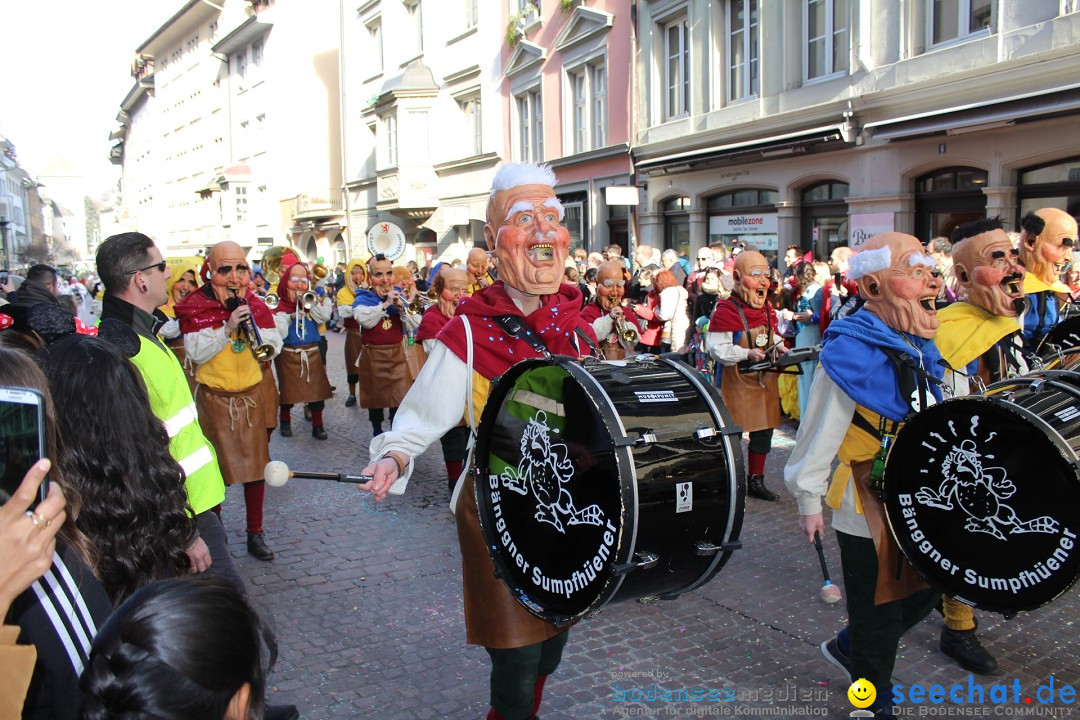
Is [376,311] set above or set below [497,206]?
below

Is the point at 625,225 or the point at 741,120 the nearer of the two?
the point at 741,120

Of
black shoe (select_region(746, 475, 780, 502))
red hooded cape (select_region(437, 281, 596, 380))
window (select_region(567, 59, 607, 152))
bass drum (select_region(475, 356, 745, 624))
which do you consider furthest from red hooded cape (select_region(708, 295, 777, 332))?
window (select_region(567, 59, 607, 152))

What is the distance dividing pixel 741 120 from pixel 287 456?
33.6 feet

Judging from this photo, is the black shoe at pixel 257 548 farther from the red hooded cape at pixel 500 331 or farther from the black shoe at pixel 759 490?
the black shoe at pixel 759 490

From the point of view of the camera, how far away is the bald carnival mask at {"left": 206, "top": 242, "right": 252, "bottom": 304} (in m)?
5.93

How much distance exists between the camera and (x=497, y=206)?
11.1 ft

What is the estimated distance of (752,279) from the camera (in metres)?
6.62

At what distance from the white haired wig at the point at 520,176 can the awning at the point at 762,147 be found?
10.6 m

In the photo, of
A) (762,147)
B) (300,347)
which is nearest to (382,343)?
(300,347)

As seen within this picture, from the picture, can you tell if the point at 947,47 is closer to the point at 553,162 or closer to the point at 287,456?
the point at 287,456

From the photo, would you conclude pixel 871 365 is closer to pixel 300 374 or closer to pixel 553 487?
pixel 553 487

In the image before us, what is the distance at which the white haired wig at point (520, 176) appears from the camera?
11.0 ft

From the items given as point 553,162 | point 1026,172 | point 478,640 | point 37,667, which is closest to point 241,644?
point 37,667

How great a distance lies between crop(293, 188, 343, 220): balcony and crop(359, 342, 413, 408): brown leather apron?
26.8 m
